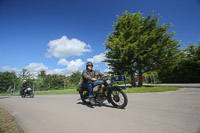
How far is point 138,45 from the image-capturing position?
1197 cm

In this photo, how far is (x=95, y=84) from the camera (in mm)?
4203

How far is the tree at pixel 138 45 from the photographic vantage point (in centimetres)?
1190

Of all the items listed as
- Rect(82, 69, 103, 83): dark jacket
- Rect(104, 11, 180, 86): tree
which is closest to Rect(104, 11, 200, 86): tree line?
Rect(104, 11, 180, 86): tree

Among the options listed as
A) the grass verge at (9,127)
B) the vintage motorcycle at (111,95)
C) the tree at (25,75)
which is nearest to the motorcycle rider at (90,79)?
the vintage motorcycle at (111,95)

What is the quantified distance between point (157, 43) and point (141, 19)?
3.78m

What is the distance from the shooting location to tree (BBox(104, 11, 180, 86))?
39.0 ft

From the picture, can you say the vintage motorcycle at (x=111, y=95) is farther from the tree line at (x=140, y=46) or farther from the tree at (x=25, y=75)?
the tree at (x=25, y=75)

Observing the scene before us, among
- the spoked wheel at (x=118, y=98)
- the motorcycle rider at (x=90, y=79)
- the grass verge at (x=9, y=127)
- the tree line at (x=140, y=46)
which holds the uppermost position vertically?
the tree line at (x=140, y=46)

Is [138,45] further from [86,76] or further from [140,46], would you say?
[86,76]

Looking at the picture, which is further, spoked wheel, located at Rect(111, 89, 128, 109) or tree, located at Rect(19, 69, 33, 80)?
tree, located at Rect(19, 69, 33, 80)

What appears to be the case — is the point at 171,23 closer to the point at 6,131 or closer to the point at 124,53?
the point at 124,53

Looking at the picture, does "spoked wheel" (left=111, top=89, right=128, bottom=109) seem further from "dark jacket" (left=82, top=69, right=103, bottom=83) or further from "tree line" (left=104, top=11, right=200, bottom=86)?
"tree line" (left=104, top=11, right=200, bottom=86)

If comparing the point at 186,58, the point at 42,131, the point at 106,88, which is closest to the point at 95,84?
the point at 106,88

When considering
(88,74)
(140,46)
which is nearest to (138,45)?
(140,46)
